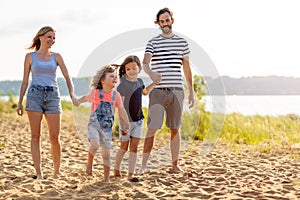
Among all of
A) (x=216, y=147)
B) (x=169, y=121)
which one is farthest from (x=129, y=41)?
(x=216, y=147)

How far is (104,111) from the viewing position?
4.63 m

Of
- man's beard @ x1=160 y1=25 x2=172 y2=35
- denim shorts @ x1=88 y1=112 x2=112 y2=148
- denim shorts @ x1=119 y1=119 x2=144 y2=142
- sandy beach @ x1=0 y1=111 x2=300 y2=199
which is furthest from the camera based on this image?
man's beard @ x1=160 y1=25 x2=172 y2=35

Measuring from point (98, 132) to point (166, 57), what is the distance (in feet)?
3.67

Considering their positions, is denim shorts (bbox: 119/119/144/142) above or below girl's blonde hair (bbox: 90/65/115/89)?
below

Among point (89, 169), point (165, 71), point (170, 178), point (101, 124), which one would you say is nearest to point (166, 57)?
point (165, 71)

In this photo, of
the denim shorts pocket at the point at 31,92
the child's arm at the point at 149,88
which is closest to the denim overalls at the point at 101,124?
the child's arm at the point at 149,88

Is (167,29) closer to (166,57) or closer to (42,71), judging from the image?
(166,57)

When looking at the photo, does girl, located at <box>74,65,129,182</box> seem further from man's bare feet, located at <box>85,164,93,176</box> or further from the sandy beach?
the sandy beach

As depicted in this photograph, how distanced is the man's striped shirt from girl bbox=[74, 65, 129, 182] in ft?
1.77

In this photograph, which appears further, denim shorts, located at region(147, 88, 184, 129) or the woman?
denim shorts, located at region(147, 88, 184, 129)

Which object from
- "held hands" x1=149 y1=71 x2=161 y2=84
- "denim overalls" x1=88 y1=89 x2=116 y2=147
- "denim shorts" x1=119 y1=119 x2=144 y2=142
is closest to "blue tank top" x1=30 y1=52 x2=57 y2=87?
"denim overalls" x1=88 y1=89 x2=116 y2=147

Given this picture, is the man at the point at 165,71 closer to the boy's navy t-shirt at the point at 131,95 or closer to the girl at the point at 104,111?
the boy's navy t-shirt at the point at 131,95

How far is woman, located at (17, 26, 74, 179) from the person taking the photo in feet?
15.2

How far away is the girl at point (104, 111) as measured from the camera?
181 inches
